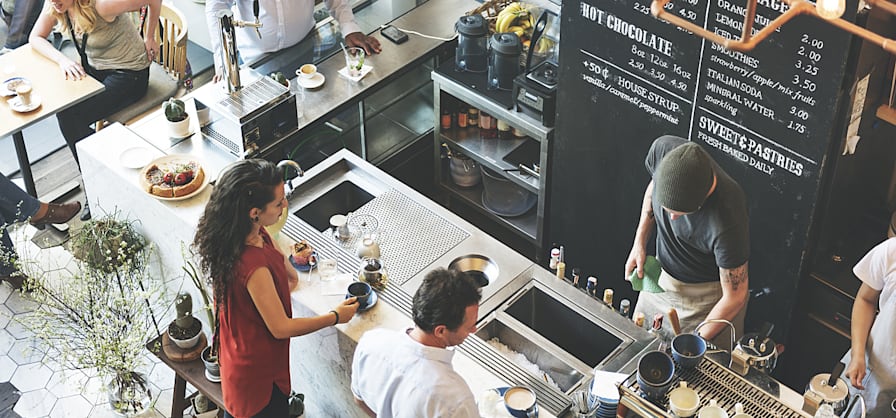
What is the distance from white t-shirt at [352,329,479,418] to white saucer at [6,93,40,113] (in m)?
2.95

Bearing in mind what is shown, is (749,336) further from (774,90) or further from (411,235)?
(411,235)

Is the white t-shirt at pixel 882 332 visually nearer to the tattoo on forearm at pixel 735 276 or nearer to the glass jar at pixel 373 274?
the tattoo on forearm at pixel 735 276

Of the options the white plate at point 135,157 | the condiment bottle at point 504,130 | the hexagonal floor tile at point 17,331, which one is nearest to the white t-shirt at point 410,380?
the white plate at point 135,157

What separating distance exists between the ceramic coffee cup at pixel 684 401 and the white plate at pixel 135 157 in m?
2.51

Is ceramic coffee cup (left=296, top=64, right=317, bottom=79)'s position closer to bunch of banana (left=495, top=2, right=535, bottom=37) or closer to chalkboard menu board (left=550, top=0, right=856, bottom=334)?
bunch of banana (left=495, top=2, right=535, bottom=37)

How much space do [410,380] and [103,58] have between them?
3.40 metres

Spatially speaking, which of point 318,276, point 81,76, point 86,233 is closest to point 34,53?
point 81,76

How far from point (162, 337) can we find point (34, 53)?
2235 millimetres

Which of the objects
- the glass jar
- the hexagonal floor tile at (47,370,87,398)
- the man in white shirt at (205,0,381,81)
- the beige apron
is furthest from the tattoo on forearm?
the hexagonal floor tile at (47,370,87,398)

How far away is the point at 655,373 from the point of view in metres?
3.14

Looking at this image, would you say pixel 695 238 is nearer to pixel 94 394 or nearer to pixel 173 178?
pixel 173 178

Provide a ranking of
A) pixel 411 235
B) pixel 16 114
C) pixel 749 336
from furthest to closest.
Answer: pixel 16 114, pixel 411 235, pixel 749 336

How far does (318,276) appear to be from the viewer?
150 inches

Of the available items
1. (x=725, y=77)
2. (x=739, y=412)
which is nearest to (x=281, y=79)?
(x=725, y=77)
